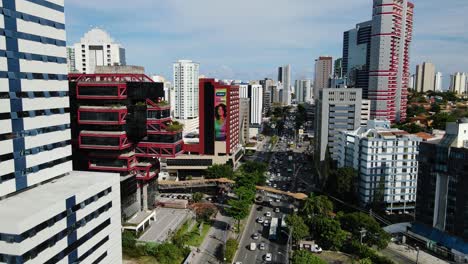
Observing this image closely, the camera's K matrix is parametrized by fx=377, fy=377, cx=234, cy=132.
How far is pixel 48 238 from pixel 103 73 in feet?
123

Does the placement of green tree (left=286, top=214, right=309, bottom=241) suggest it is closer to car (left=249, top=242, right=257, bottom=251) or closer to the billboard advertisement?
car (left=249, top=242, right=257, bottom=251)

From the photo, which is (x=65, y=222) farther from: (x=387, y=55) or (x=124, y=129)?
(x=387, y=55)

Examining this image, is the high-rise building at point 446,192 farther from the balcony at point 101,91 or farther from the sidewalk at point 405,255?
the balcony at point 101,91

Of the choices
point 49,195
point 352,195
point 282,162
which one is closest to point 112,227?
point 49,195

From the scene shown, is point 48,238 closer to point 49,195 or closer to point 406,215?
point 49,195

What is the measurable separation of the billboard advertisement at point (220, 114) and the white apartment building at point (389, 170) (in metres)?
39.1

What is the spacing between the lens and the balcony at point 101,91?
58.6 m

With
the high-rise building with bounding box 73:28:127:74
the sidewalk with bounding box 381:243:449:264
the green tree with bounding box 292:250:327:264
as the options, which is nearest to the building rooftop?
the green tree with bounding box 292:250:327:264

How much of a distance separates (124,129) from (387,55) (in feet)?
359

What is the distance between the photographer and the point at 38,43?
3547 centimetres

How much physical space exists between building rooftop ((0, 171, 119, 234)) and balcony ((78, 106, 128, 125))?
59.8 ft

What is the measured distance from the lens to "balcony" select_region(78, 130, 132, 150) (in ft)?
196

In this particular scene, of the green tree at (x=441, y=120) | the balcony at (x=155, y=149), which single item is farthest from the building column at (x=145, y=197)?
the green tree at (x=441, y=120)

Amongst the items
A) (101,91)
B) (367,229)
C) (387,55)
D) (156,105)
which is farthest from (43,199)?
(387,55)
